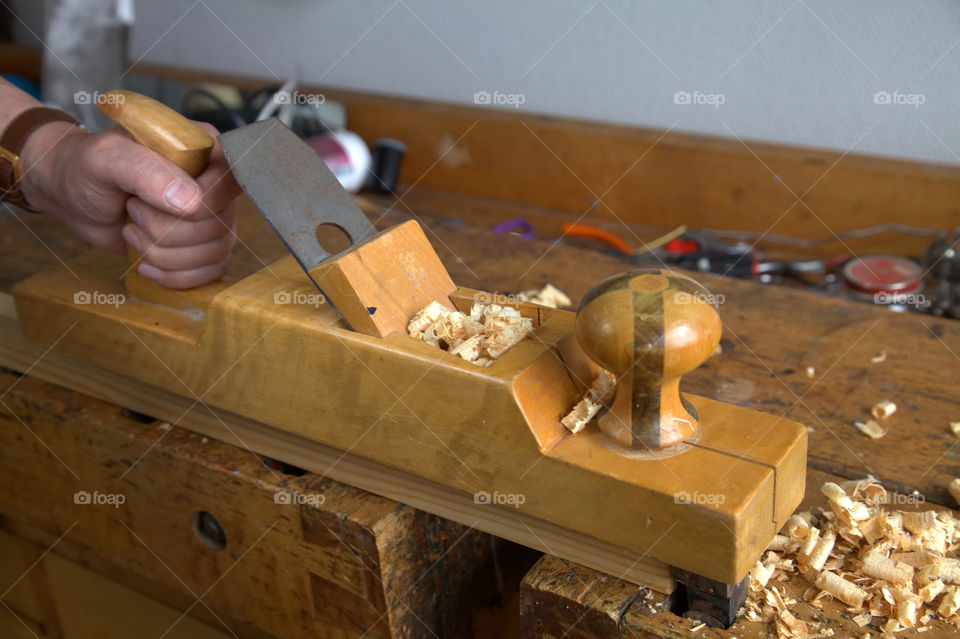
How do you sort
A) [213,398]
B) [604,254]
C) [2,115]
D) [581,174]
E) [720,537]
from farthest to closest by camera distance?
[581,174] < [604,254] < [2,115] < [213,398] < [720,537]

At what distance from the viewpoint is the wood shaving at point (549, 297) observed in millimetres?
1302

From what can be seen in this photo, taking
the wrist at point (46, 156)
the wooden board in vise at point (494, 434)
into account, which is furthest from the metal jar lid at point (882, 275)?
the wrist at point (46, 156)

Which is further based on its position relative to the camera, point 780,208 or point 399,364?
point 780,208

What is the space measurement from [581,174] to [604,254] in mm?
595

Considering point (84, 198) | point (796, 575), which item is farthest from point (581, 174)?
point (796, 575)

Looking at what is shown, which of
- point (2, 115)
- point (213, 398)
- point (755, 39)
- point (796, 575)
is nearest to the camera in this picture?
point (796, 575)

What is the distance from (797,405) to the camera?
108 cm

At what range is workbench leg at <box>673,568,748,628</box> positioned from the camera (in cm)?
73

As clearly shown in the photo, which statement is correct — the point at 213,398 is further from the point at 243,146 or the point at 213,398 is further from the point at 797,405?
the point at 797,405

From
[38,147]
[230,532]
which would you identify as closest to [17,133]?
[38,147]

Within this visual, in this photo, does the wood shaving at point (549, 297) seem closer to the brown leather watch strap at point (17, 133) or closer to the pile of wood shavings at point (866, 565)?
the pile of wood shavings at point (866, 565)

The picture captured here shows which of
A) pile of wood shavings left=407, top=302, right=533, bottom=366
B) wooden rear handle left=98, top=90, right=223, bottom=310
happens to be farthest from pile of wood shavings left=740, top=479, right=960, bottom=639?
wooden rear handle left=98, top=90, right=223, bottom=310

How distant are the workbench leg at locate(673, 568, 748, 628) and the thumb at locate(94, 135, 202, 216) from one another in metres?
0.69

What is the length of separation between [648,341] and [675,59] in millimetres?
1383
